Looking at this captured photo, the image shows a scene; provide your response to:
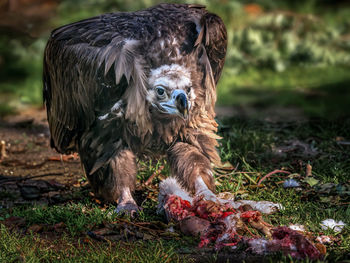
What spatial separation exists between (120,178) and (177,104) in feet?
2.25

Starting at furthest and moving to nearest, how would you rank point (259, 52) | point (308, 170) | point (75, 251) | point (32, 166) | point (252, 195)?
1. point (259, 52)
2. point (32, 166)
3. point (308, 170)
4. point (252, 195)
5. point (75, 251)

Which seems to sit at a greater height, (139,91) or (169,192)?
(139,91)

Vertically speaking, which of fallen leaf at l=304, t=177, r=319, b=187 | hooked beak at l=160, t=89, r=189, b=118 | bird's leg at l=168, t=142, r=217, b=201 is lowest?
fallen leaf at l=304, t=177, r=319, b=187

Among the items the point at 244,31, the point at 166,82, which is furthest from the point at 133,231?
the point at 244,31

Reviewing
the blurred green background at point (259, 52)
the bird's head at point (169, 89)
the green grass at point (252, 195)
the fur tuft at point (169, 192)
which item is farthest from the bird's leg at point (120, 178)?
the blurred green background at point (259, 52)

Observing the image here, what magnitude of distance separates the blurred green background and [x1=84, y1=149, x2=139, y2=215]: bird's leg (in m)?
2.66

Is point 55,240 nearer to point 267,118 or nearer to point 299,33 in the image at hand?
point 267,118

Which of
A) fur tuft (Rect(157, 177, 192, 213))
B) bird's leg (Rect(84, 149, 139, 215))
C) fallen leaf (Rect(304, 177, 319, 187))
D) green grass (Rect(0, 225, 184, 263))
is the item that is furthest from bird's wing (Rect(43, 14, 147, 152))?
fallen leaf (Rect(304, 177, 319, 187))

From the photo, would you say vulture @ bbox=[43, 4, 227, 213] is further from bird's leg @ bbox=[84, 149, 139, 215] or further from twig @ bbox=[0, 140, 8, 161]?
twig @ bbox=[0, 140, 8, 161]

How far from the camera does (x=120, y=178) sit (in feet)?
13.1

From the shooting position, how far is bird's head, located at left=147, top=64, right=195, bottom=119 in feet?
12.2

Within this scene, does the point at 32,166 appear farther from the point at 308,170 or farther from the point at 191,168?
the point at 308,170

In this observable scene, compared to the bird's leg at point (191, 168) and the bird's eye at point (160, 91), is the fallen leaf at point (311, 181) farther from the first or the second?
the bird's eye at point (160, 91)

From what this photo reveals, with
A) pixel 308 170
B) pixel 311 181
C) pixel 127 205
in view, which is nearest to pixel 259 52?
pixel 308 170
